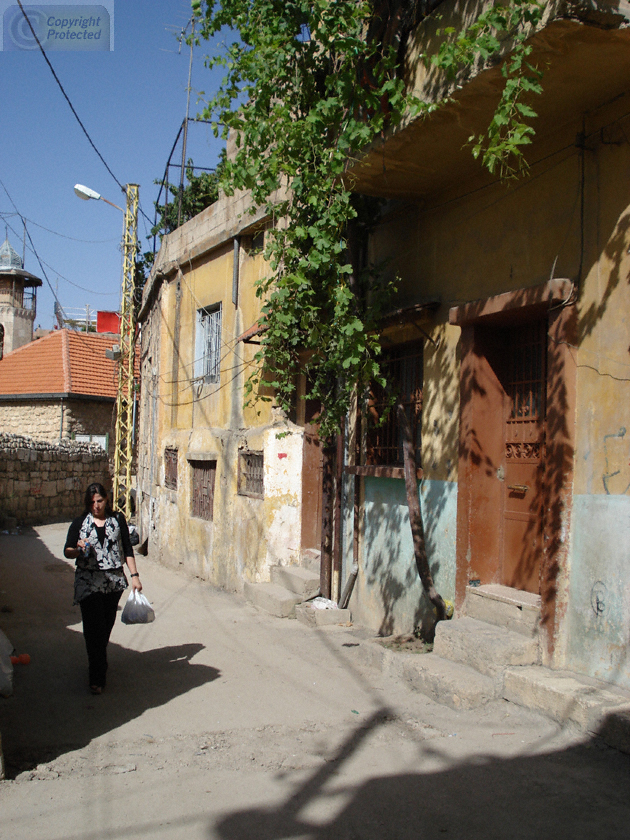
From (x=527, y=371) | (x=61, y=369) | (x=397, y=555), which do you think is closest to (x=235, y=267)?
(x=397, y=555)

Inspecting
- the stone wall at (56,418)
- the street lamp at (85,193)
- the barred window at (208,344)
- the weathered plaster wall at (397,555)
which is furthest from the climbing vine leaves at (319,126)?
the stone wall at (56,418)

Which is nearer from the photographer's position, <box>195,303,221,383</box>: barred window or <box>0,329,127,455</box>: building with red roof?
<box>195,303,221,383</box>: barred window

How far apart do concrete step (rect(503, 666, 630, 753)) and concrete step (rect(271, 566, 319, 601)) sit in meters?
4.06

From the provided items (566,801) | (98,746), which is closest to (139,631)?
(98,746)

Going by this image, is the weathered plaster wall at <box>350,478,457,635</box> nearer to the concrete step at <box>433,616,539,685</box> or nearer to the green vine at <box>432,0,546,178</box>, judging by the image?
the concrete step at <box>433,616,539,685</box>

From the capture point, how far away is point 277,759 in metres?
4.17

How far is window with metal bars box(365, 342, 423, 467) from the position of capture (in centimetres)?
708

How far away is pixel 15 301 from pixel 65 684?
32628mm

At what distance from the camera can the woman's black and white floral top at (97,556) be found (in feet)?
17.9

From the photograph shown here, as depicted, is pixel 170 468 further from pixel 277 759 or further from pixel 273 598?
pixel 277 759

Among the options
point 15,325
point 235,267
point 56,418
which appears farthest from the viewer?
point 15,325

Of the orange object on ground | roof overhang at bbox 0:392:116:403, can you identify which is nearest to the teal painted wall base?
the orange object on ground

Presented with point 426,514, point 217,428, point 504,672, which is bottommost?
point 504,672

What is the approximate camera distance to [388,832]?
10.8ft
